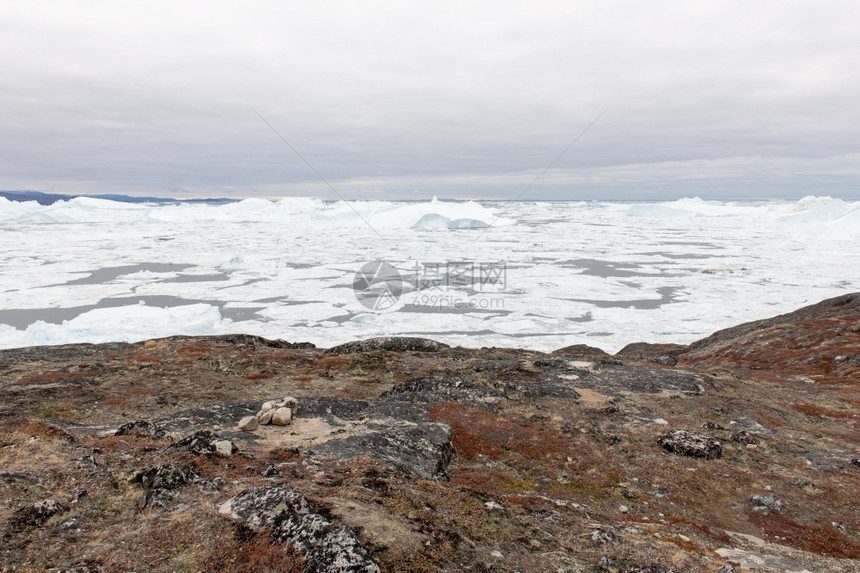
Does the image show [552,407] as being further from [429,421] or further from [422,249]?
[422,249]

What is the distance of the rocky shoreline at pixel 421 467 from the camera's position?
4.77 m

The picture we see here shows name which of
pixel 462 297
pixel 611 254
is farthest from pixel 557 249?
pixel 462 297

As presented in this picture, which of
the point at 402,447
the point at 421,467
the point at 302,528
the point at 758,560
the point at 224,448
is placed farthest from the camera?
the point at 402,447

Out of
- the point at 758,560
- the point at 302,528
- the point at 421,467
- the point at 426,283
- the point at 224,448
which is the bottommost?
the point at 426,283

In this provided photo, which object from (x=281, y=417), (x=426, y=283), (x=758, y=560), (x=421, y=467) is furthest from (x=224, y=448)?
(x=426, y=283)

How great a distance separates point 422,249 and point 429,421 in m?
67.7

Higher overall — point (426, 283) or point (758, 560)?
point (758, 560)

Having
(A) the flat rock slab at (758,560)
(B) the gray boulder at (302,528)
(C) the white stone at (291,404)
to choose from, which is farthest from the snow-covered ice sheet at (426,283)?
(B) the gray boulder at (302,528)

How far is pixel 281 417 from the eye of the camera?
965 cm

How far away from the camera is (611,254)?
240ft

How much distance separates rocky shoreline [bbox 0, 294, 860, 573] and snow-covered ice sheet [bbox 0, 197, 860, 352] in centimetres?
1441

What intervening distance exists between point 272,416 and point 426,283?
39897 mm

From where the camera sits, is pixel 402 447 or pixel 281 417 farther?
pixel 281 417

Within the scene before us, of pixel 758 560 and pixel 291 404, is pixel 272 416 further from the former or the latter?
pixel 758 560
